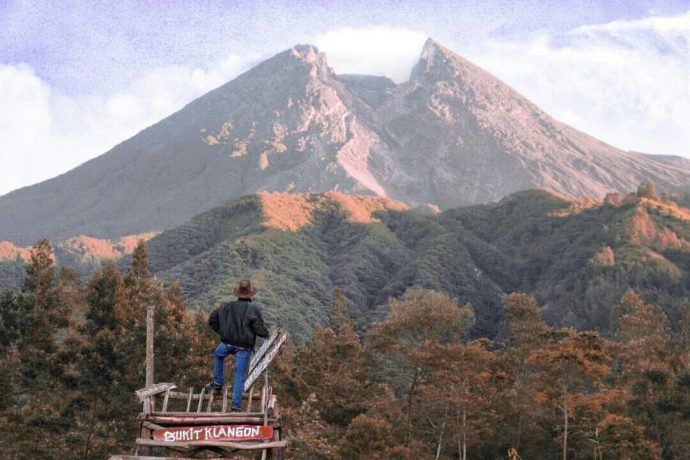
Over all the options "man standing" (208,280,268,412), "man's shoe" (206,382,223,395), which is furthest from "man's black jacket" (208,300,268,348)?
"man's shoe" (206,382,223,395)

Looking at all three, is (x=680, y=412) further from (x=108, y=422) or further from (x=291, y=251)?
(x=291, y=251)

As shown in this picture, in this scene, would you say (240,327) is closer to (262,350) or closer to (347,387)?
(262,350)

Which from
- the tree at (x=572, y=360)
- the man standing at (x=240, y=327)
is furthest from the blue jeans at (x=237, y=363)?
the tree at (x=572, y=360)

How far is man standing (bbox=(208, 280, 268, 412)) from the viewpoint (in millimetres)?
11977

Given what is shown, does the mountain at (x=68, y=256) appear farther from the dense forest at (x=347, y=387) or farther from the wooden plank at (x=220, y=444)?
the wooden plank at (x=220, y=444)

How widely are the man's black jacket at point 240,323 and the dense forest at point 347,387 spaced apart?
23.0 meters

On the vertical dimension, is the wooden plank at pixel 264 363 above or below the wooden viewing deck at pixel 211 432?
above

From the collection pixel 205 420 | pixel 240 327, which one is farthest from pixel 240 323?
pixel 205 420

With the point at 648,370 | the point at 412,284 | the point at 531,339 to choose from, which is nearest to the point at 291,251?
the point at 412,284

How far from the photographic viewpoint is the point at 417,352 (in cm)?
4272

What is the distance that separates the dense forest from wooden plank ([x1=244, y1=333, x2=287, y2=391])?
2284 cm

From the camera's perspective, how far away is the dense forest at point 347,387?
37.5m

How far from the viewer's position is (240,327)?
39.5ft

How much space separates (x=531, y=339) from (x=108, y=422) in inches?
1198
